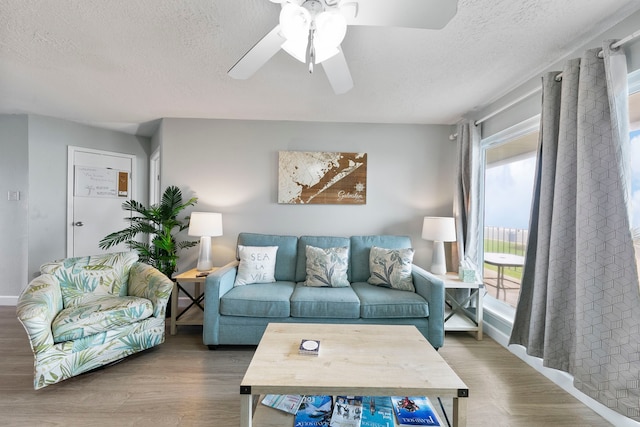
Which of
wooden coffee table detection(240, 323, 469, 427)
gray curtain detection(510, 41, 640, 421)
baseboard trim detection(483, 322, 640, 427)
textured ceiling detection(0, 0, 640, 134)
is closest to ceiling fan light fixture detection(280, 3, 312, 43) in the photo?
textured ceiling detection(0, 0, 640, 134)

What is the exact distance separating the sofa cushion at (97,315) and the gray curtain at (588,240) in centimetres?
289

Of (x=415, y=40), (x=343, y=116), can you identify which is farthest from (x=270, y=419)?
(x=343, y=116)

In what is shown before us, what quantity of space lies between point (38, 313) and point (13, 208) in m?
2.55

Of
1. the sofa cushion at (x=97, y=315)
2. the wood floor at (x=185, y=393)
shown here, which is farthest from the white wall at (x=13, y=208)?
the sofa cushion at (x=97, y=315)

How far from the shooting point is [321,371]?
135 centimetres

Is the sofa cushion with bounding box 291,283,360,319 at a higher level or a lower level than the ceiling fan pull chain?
lower

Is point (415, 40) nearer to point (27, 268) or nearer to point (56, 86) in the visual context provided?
point (56, 86)

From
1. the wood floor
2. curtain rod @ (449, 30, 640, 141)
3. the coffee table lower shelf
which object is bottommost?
the wood floor

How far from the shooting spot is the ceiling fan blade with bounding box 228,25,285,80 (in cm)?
129

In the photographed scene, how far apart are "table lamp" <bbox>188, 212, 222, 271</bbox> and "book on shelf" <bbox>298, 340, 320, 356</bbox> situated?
172 centimetres

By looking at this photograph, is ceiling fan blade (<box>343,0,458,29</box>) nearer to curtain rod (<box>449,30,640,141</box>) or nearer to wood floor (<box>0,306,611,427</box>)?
curtain rod (<box>449,30,640,141</box>)

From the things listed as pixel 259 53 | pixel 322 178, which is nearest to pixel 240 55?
pixel 259 53

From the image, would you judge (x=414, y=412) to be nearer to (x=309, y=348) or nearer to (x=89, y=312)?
(x=309, y=348)

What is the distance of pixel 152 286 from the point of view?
235 centimetres
